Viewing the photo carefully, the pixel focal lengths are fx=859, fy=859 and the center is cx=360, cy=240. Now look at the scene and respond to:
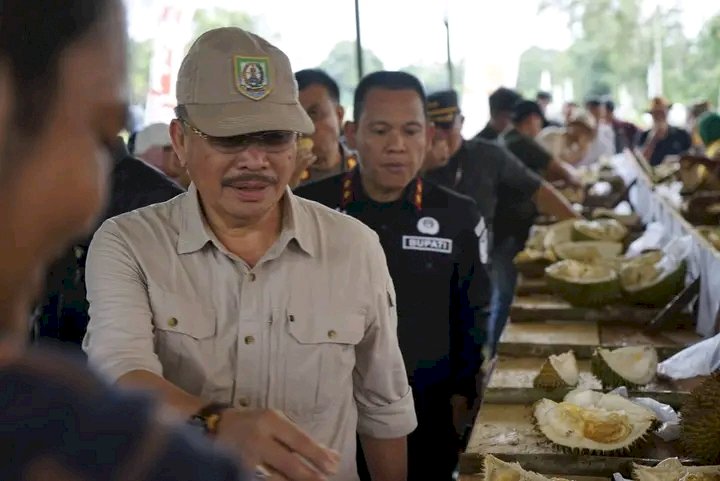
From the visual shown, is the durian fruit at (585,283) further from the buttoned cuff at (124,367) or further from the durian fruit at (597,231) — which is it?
the buttoned cuff at (124,367)

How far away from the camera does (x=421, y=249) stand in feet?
5.32

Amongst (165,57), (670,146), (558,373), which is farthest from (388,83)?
(670,146)

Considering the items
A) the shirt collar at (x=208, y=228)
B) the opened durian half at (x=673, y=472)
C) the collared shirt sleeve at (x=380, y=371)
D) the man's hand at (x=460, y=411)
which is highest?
the shirt collar at (x=208, y=228)

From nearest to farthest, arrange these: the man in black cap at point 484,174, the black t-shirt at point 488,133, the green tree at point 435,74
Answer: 1. the green tree at point 435,74
2. the man in black cap at point 484,174
3. the black t-shirt at point 488,133

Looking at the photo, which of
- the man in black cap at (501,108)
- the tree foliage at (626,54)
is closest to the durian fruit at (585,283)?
the man in black cap at (501,108)

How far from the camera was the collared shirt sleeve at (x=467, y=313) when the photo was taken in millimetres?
1679

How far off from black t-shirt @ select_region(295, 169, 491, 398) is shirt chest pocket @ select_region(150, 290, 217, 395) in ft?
1.76

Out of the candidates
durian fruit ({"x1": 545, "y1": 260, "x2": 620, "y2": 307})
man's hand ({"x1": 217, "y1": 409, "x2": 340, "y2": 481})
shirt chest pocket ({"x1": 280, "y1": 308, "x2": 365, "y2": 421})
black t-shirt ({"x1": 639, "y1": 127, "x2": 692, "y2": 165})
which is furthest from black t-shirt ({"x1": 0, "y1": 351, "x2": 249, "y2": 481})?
black t-shirt ({"x1": 639, "y1": 127, "x2": 692, "y2": 165})

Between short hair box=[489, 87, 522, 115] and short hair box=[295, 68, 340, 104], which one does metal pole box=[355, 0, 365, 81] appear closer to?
short hair box=[295, 68, 340, 104]

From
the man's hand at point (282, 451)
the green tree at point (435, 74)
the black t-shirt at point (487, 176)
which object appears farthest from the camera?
the black t-shirt at point (487, 176)

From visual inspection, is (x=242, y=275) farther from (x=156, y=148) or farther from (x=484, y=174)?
(x=484, y=174)

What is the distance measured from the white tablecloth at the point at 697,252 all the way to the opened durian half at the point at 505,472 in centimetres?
86

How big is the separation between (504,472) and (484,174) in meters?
1.85

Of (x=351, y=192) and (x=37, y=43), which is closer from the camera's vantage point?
(x=37, y=43)
